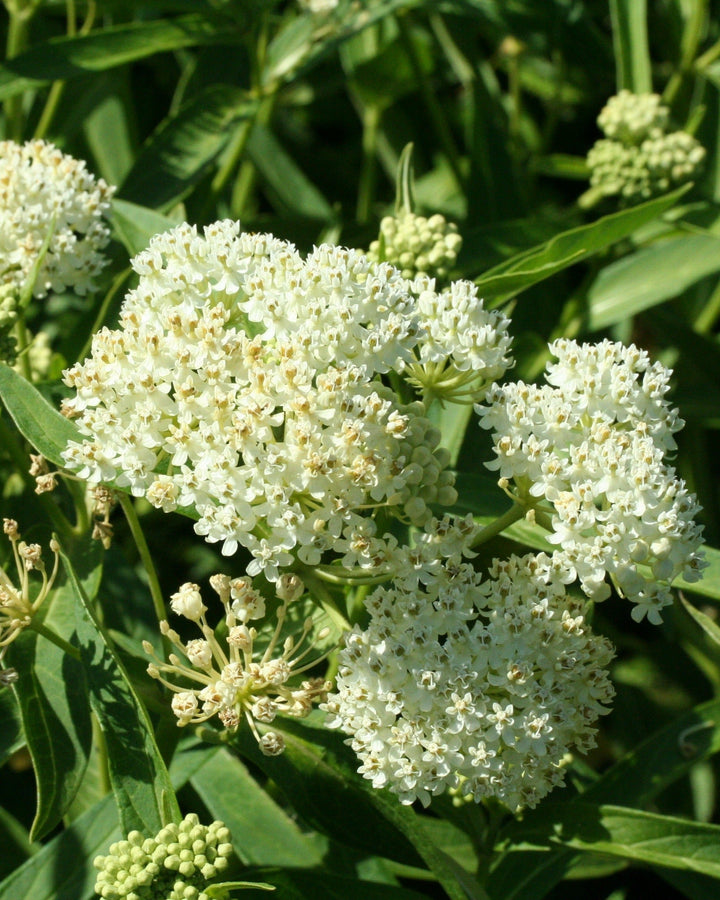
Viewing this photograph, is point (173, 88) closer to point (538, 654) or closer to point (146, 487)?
point (146, 487)

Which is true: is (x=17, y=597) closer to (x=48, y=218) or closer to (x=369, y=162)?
(x=48, y=218)

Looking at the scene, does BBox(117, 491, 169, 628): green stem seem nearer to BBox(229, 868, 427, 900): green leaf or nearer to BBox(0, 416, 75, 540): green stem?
BBox(0, 416, 75, 540): green stem

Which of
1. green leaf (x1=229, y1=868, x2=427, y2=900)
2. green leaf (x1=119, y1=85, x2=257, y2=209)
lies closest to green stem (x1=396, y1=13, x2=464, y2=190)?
green leaf (x1=119, y1=85, x2=257, y2=209)

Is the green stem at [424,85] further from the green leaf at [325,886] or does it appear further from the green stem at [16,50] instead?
the green leaf at [325,886]

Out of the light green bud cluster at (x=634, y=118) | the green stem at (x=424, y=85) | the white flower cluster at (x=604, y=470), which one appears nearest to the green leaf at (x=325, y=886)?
the white flower cluster at (x=604, y=470)

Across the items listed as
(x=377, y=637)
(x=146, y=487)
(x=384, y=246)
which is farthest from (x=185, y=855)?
(x=384, y=246)

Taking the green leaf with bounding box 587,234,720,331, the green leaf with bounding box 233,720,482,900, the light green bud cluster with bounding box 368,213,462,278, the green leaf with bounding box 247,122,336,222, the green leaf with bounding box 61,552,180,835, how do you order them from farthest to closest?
1. the green leaf with bounding box 247,122,336,222
2. the green leaf with bounding box 587,234,720,331
3. the light green bud cluster with bounding box 368,213,462,278
4. the green leaf with bounding box 233,720,482,900
5. the green leaf with bounding box 61,552,180,835
